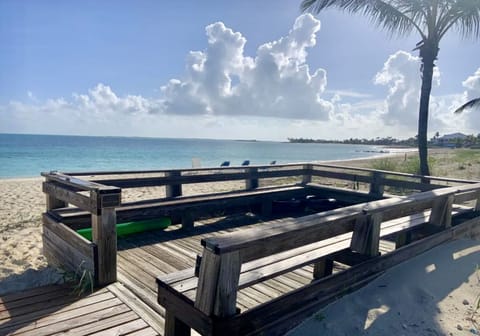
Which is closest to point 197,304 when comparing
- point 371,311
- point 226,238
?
point 226,238

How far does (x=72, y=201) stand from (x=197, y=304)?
2.44 meters

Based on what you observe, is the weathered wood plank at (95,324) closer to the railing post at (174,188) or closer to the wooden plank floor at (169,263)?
the wooden plank floor at (169,263)

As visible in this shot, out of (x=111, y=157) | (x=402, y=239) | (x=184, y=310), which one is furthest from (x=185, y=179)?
(x=111, y=157)

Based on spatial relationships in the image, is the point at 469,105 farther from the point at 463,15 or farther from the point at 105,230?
the point at 105,230

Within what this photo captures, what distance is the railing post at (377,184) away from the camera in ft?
22.0

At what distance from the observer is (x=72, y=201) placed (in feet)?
12.7

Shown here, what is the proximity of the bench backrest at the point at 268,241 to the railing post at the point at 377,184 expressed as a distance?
10.6ft

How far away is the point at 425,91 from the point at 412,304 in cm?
818

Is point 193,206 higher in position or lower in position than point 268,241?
lower

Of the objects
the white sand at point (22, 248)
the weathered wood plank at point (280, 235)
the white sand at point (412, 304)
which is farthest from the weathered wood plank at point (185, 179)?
the white sand at point (412, 304)

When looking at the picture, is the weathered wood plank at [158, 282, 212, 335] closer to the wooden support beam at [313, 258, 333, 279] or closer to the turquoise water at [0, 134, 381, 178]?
the wooden support beam at [313, 258, 333, 279]

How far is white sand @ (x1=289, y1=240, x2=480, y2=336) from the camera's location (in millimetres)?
2627

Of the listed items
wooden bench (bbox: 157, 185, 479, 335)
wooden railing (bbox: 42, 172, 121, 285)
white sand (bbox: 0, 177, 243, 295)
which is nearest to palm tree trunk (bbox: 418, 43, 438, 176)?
wooden bench (bbox: 157, 185, 479, 335)

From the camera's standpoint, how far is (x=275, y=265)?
106 inches
